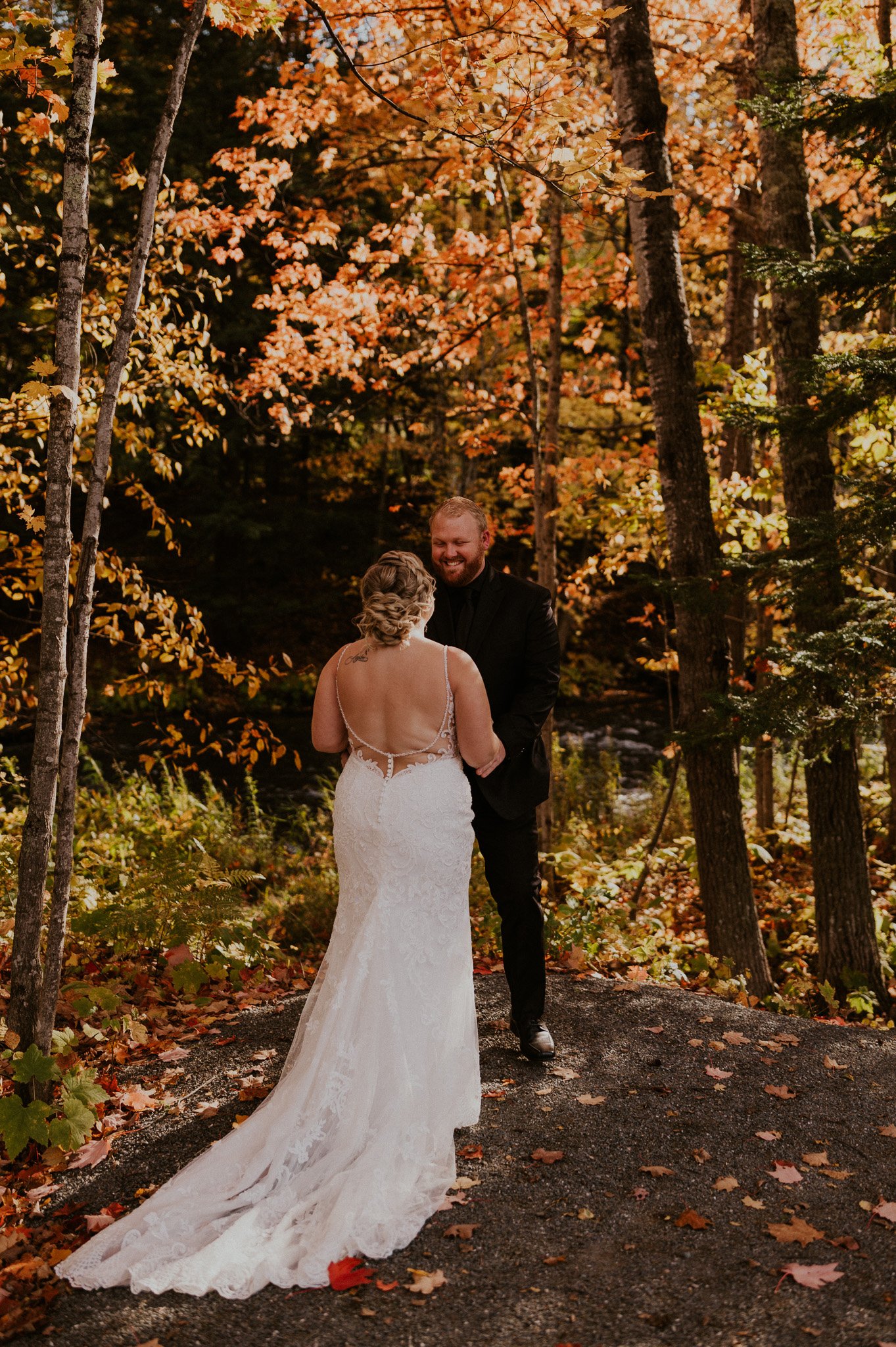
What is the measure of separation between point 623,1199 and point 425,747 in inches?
67.3

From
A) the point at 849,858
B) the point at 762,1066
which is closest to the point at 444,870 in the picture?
the point at 762,1066

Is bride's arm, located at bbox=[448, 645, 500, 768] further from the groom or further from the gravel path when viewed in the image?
the gravel path

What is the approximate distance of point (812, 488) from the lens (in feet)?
22.0

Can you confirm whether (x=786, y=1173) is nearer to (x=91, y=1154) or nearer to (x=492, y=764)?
(x=492, y=764)

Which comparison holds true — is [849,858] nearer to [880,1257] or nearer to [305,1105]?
[880,1257]

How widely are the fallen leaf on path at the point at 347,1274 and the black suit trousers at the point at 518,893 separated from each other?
1.66 metres

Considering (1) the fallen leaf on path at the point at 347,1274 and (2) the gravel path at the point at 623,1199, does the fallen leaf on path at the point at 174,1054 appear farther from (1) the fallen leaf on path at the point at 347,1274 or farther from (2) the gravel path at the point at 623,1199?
(1) the fallen leaf on path at the point at 347,1274

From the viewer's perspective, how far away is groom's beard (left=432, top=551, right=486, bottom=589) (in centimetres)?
462

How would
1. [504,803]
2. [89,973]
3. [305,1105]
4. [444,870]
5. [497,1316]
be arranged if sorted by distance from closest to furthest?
[497,1316] → [305,1105] → [444,870] → [504,803] → [89,973]

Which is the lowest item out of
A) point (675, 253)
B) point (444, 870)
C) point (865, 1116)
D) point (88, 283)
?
point (865, 1116)

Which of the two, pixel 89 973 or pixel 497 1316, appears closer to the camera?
pixel 497 1316

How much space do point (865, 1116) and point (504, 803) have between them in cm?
190

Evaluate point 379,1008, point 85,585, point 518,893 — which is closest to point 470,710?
point 518,893

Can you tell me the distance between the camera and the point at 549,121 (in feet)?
13.4
